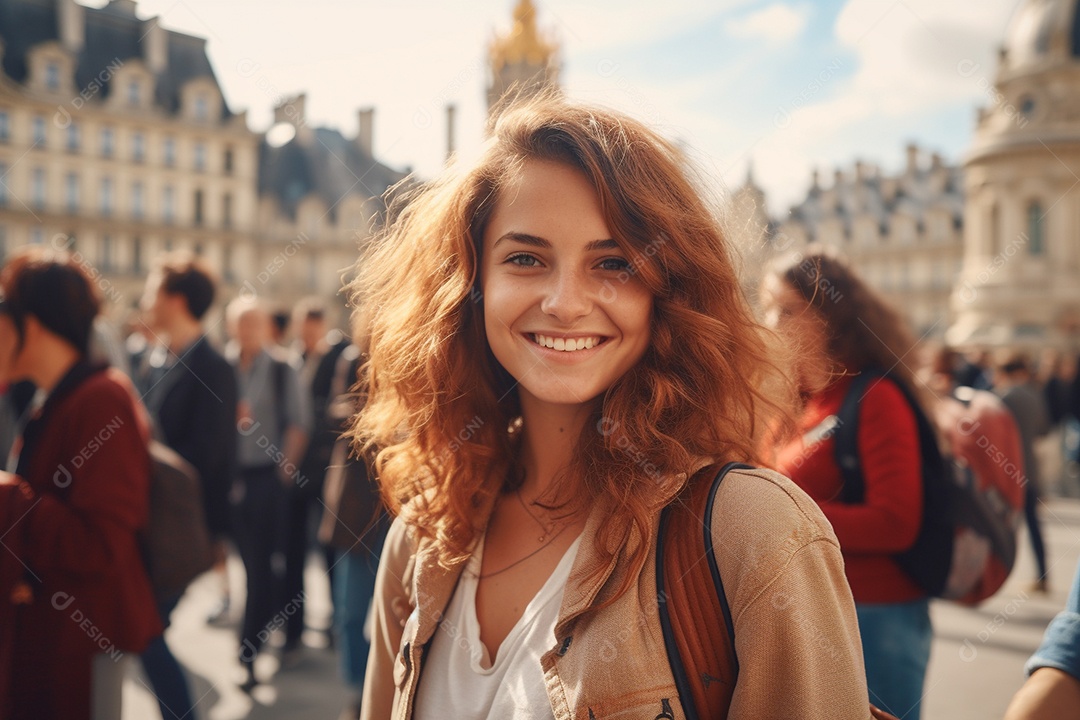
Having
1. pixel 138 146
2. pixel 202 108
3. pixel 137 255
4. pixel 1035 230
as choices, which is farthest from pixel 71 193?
pixel 1035 230

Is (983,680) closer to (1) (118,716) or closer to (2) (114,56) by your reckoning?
(1) (118,716)

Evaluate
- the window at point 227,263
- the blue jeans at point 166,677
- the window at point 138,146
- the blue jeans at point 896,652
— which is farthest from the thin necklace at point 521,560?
the window at point 227,263

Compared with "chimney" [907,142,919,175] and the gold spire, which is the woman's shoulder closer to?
the gold spire

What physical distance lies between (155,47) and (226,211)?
835 cm

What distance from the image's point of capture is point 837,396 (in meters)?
2.90

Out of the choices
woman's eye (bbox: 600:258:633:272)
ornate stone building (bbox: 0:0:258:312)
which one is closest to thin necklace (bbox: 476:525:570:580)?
woman's eye (bbox: 600:258:633:272)

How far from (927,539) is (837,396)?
0.53 metres

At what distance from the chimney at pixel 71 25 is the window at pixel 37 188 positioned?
6029 millimetres

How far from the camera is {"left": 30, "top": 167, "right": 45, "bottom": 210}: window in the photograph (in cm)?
3916

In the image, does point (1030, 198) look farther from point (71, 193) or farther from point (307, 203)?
→ point (71, 193)

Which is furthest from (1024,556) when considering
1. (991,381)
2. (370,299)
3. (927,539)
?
(370,299)

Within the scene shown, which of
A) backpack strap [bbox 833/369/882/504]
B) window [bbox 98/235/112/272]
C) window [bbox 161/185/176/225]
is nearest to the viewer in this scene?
backpack strap [bbox 833/369/882/504]

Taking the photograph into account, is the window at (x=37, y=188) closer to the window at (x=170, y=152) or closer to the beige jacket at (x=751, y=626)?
the window at (x=170, y=152)

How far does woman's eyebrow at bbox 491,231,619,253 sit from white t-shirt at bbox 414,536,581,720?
1.72 feet
